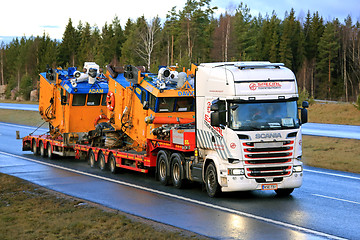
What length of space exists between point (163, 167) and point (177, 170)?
1.07 meters

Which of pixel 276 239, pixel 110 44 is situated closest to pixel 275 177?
pixel 276 239

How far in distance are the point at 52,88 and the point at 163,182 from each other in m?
11.2

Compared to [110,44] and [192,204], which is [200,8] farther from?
[192,204]

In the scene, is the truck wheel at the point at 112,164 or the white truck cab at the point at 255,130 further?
the truck wheel at the point at 112,164

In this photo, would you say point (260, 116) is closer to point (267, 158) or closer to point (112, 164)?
point (267, 158)

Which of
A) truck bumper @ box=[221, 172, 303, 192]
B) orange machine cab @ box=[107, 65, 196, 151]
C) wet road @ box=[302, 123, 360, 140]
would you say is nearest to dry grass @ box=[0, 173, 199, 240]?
truck bumper @ box=[221, 172, 303, 192]

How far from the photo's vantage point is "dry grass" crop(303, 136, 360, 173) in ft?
78.8

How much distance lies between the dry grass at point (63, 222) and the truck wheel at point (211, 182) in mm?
3124

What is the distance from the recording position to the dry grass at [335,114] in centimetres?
4654

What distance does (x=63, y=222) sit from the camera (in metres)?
12.7

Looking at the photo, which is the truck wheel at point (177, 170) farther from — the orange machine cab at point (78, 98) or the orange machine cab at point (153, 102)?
the orange machine cab at point (78, 98)

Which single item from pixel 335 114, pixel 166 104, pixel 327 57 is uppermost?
pixel 327 57

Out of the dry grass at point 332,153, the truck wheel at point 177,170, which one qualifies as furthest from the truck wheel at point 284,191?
the dry grass at point 332,153

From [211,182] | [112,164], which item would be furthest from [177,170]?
[112,164]
